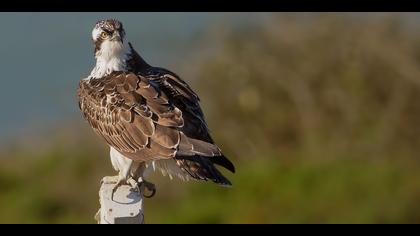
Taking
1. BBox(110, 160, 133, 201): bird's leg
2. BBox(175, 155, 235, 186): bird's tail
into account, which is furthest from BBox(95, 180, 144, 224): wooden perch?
BBox(175, 155, 235, 186): bird's tail

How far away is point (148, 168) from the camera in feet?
23.1

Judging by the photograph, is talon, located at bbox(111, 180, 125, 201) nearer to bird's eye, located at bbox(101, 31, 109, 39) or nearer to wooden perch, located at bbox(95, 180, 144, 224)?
wooden perch, located at bbox(95, 180, 144, 224)

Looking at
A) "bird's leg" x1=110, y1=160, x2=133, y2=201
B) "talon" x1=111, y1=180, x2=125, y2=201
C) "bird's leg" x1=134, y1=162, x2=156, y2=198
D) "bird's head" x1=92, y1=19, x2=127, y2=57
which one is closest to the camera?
"talon" x1=111, y1=180, x2=125, y2=201

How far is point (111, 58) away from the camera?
7.12 m

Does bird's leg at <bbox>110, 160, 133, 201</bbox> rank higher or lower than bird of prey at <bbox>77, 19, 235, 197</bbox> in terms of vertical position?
lower

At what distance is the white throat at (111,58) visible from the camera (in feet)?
23.3

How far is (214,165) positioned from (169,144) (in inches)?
12.8

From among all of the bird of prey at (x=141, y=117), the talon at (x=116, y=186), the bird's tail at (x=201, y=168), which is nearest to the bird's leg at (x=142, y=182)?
the bird of prey at (x=141, y=117)

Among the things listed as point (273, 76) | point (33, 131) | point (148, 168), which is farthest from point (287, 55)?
point (148, 168)

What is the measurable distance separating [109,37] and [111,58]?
128 mm

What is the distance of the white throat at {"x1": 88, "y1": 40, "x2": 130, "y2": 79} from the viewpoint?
710 cm

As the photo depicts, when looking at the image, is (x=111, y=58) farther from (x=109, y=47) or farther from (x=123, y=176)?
(x=123, y=176)

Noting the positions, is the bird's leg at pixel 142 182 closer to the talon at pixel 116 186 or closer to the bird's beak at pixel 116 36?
the talon at pixel 116 186

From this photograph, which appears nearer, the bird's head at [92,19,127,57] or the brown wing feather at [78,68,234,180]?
the brown wing feather at [78,68,234,180]
